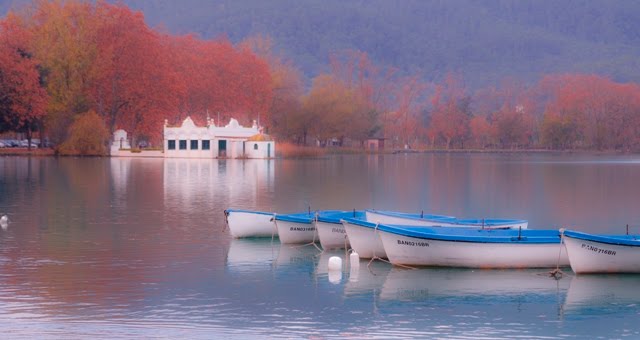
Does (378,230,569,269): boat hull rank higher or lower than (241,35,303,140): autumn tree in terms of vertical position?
lower

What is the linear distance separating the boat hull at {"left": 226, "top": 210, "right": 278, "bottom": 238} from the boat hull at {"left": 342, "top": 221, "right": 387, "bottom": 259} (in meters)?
5.50

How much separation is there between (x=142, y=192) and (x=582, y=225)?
23817mm

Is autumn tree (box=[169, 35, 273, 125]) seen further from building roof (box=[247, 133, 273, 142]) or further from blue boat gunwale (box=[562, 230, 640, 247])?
blue boat gunwale (box=[562, 230, 640, 247])

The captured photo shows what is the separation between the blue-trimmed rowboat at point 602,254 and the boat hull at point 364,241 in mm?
4862

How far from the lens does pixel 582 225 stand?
3519 centimetres

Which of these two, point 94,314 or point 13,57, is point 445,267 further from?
point 13,57

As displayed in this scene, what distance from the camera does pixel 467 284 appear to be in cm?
2134

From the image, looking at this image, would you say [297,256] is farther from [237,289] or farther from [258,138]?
[258,138]

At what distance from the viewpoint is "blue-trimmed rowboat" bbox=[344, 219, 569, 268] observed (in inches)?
891

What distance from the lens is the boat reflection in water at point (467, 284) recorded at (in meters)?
20.2

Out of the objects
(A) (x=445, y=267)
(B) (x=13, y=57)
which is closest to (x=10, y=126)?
(B) (x=13, y=57)

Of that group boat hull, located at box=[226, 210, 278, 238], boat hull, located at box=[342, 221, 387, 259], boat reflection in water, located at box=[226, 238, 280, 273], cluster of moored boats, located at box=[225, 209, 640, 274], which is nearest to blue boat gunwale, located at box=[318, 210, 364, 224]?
cluster of moored boats, located at box=[225, 209, 640, 274]

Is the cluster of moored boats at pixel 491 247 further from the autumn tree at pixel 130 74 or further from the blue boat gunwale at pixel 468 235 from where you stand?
the autumn tree at pixel 130 74

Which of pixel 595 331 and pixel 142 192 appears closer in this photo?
pixel 595 331
